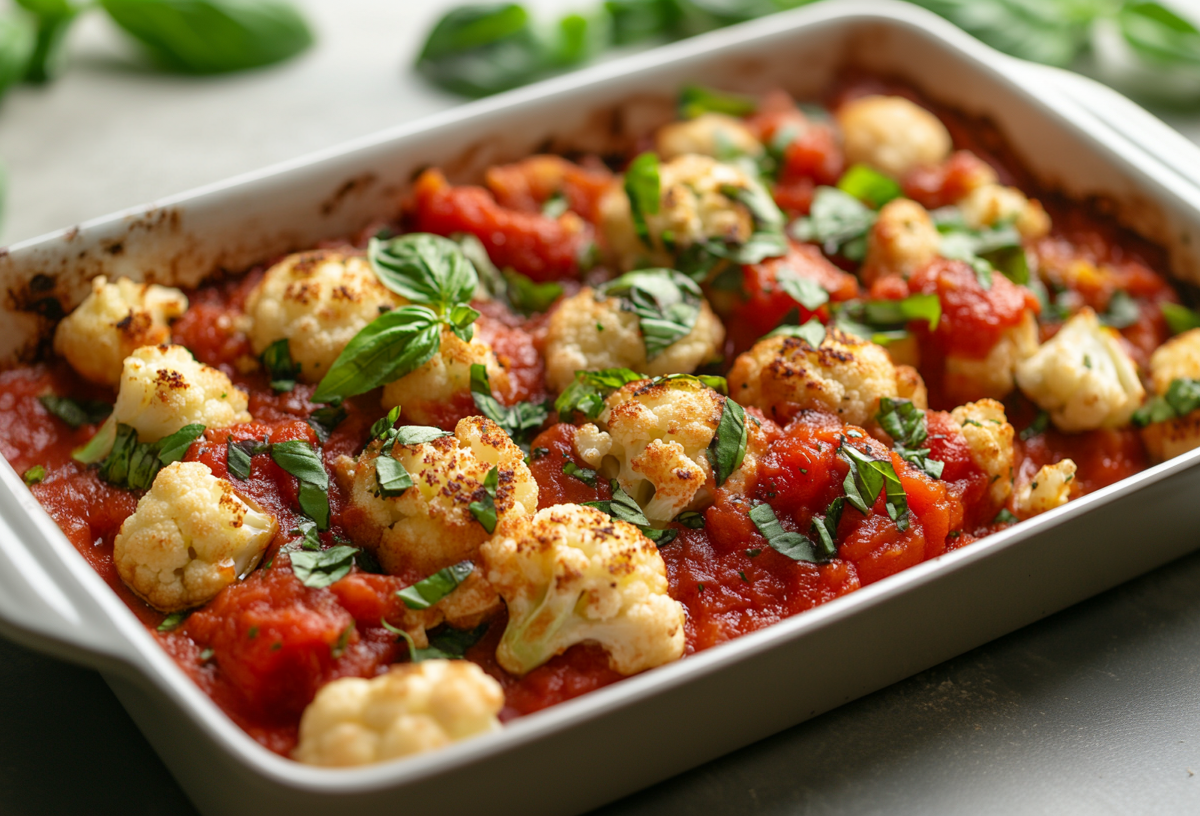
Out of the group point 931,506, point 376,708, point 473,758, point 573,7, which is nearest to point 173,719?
point 376,708

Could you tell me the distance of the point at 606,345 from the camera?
340 centimetres

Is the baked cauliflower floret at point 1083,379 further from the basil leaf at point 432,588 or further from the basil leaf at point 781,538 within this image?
the basil leaf at point 432,588

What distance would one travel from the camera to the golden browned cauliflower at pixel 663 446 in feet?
9.67

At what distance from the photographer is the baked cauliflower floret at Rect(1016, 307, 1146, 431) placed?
11.3 ft

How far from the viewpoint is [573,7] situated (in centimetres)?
586

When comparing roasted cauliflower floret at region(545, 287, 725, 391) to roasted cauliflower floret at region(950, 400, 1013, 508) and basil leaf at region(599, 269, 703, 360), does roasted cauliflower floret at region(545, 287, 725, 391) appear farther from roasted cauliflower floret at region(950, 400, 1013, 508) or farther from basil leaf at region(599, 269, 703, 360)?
roasted cauliflower floret at region(950, 400, 1013, 508)

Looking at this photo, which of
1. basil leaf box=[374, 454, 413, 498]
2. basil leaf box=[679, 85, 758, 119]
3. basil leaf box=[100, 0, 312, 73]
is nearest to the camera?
basil leaf box=[374, 454, 413, 498]

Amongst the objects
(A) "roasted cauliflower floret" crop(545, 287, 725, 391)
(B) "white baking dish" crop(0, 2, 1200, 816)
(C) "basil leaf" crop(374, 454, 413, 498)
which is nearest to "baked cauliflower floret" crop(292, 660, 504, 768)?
(B) "white baking dish" crop(0, 2, 1200, 816)

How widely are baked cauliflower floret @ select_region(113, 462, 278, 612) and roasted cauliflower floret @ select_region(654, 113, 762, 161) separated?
2304mm

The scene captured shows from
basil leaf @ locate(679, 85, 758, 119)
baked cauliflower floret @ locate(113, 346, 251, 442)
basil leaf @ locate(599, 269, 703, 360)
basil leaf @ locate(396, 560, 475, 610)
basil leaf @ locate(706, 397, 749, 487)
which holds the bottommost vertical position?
basil leaf @ locate(396, 560, 475, 610)

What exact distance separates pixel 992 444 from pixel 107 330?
2.62 meters

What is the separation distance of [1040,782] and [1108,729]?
0.97 feet

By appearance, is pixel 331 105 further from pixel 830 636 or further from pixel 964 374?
pixel 830 636

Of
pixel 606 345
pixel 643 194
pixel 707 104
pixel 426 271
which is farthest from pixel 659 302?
pixel 707 104
